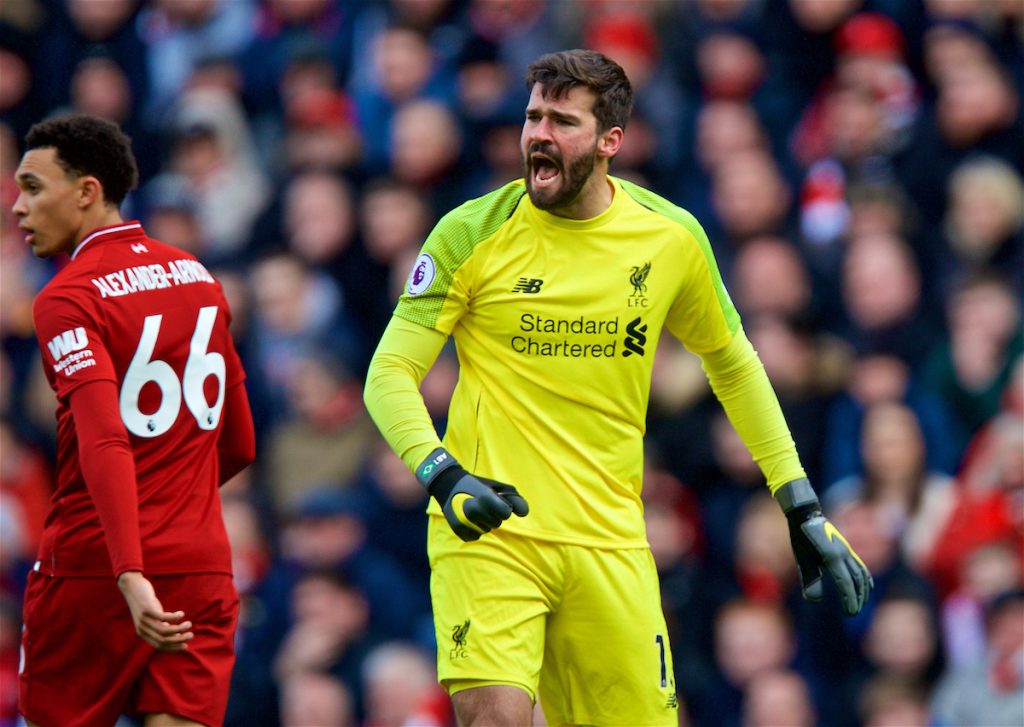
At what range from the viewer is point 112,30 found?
12648 mm

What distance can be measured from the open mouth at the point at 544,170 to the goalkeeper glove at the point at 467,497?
35.7 inches

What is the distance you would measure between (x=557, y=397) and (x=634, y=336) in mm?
315

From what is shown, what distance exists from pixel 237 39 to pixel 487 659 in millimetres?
7334

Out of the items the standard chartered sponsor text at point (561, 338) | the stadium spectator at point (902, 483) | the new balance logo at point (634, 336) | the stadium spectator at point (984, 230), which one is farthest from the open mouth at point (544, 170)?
the stadium spectator at point (984, 230)

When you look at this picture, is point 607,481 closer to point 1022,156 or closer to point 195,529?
point 195,529

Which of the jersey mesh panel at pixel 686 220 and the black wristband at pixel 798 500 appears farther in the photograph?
the black wristband at pixel 798 500

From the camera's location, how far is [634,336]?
637 centimetres

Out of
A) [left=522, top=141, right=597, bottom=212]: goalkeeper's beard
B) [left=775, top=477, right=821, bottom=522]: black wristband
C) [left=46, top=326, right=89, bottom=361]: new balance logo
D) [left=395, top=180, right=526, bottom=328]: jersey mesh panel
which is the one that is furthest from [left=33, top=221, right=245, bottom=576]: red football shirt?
[left=775, top=477, right=821, bottom=522]: black wristband

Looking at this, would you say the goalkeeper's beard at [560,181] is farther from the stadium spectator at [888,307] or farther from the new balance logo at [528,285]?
the stadium spectator at [888,307]

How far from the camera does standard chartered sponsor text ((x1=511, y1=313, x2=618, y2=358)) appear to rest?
6289mm

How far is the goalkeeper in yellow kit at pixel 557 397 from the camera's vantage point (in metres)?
6.21

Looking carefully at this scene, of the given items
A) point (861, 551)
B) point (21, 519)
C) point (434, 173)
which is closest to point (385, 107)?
point (434, 173)

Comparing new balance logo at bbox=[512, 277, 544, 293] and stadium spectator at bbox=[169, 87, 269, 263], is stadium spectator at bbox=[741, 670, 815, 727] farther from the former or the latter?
stadium spectator at bbox=[169, 87, 269, 263]

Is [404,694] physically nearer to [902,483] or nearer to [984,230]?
[902,483]
